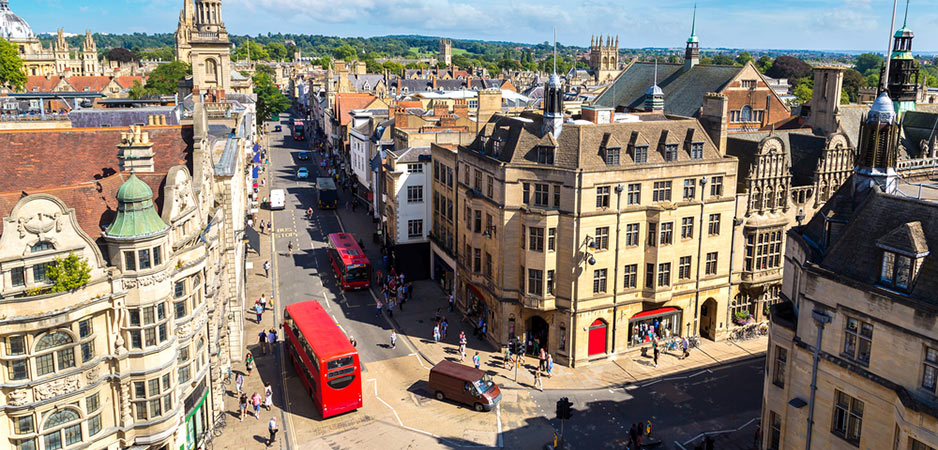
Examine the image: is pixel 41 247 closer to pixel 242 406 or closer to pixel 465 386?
pixel 242 406

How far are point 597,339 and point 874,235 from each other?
23410mm

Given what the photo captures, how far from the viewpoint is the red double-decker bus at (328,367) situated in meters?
39.0

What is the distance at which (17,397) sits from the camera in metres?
26.2

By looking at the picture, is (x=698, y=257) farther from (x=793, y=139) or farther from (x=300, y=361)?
(x=300, y=361)

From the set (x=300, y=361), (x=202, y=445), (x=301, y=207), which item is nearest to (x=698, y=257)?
(x=300, y=361)

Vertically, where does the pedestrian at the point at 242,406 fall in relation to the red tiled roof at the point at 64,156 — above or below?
below

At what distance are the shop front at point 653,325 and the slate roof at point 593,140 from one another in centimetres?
1114

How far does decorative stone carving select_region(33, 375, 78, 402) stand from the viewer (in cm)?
2659

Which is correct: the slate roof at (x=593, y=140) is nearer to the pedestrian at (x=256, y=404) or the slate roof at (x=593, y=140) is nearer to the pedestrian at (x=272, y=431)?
the pedestrian at (x=256, y=404)

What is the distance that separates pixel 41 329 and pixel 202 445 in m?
12.5

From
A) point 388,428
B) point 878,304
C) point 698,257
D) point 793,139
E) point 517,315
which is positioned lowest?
point 388,428

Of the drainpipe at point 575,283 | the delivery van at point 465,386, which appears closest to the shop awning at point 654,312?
the drainpipe at point 575,283

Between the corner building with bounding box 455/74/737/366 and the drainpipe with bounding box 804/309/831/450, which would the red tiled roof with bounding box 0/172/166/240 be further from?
the drainpipe with bounding box 804/309/831/450

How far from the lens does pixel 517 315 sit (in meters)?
49.2
